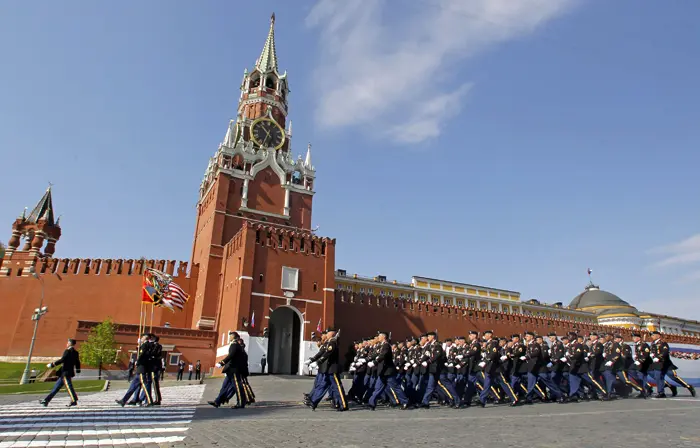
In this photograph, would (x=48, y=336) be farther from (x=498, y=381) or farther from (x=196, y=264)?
(x=498, y=381)

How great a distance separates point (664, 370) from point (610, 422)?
7.33 m

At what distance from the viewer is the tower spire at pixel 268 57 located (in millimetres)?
47875

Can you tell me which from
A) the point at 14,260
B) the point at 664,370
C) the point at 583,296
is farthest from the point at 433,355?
the point at 583,296

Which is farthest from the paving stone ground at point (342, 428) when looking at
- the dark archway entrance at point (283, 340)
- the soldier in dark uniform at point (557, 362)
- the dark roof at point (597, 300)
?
the dark roof at point (597, 300)

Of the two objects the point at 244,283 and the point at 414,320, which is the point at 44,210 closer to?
the point at 244,283

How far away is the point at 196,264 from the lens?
1538 inches

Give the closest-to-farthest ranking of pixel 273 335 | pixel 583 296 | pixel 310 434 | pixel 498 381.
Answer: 1. pixel 310 434
2. pixel 498 381
3. pixel 273 335
4. pixel 583 296

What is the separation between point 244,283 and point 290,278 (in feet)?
10.1

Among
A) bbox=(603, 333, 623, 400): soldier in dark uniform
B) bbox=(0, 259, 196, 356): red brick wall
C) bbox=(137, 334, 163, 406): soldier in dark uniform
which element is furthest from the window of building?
bbox=(603, 333, 623, 400): soldier in dark uniform

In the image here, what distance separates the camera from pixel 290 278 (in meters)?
30.5

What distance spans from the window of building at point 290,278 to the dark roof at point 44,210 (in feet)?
81.3

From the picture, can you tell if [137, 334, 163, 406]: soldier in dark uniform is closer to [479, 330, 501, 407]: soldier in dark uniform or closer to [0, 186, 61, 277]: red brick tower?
[479, 330, 501, 407]: soldier in dark uniform

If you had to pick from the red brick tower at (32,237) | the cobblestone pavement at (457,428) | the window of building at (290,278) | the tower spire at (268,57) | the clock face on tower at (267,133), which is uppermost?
the tower spire at (268,57)

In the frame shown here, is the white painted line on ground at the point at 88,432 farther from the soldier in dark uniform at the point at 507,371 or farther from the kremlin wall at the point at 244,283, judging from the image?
the kremlin wall at the point at 244,283
